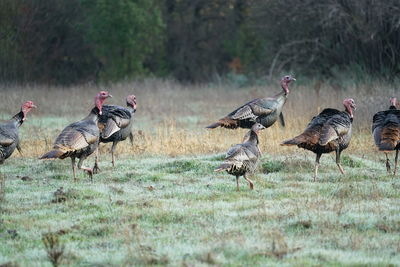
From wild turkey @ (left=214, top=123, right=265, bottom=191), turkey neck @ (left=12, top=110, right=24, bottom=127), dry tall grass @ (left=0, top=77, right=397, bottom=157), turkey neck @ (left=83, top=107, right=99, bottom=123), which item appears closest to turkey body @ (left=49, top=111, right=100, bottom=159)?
turkey neck @ (left=83, top=107, right=99, bottom=123)

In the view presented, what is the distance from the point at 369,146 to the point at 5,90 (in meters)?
13.9

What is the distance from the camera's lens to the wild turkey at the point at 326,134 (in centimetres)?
1070

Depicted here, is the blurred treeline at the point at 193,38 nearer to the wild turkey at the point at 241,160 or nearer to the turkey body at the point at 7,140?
the wild turkey at the point at 241,160

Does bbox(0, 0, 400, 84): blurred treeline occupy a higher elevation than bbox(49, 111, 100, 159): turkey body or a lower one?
higher

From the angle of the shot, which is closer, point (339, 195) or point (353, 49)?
point (339, 195)

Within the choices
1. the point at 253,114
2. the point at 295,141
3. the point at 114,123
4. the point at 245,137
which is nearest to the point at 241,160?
the point at 295,141

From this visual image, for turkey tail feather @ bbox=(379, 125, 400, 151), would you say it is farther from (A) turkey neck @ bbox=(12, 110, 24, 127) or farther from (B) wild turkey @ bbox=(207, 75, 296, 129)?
(A) turkey neck @ bbox=(12, 110, 24, 127)

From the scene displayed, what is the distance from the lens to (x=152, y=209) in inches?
347

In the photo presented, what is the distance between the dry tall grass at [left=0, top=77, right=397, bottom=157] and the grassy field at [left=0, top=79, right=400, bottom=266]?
82mm

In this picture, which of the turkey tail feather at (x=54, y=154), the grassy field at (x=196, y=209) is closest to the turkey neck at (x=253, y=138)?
the grassy field at (x=196, y=209)

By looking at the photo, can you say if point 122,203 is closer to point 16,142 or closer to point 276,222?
point 276,222

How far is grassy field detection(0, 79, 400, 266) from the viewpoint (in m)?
6.93

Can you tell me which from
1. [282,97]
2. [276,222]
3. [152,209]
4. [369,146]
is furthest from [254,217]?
[369,146]

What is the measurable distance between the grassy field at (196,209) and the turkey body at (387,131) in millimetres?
519
